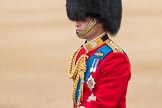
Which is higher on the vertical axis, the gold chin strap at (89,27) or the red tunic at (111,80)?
the gold chin strap at (89,27)

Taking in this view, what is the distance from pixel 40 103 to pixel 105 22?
1.92m

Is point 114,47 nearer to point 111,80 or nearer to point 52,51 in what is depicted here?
point 111,80

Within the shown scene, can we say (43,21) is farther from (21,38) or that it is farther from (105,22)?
(105,22)

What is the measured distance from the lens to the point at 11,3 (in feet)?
18.6

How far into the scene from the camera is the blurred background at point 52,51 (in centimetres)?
394

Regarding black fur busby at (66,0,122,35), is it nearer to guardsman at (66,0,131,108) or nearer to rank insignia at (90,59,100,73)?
guardsman at (66,0,131,108)

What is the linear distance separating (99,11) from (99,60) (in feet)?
0.59

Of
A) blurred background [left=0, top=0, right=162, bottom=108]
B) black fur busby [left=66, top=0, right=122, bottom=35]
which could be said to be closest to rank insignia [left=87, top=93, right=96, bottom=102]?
black fur busby [left=66, top=0, right=122, bottom=35]

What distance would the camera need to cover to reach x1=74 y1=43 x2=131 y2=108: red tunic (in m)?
1.97

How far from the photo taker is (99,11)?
2062mm

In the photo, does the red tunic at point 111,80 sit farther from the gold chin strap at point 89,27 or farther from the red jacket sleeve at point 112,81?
the gold chin strap at point 89,27

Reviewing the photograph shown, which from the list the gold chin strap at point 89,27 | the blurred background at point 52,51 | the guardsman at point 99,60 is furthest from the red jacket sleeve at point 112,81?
the blurred background at point 52,51

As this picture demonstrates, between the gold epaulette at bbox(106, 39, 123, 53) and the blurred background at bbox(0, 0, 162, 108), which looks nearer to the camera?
the gold epaulette at bbox(106, 39, 123, 53)

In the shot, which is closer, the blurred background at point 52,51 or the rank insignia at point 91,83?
the rank insignia at point 91,83
